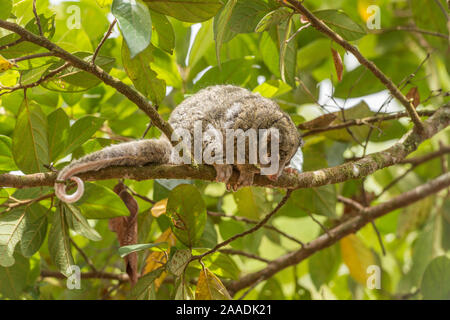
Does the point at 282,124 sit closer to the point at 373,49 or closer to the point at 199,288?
the point at 199,288

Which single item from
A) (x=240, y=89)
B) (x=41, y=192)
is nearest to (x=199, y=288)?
(x=41, y=192)

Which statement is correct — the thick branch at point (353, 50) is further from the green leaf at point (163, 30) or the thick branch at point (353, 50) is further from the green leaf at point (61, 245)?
the green leaf at point (61, 245)

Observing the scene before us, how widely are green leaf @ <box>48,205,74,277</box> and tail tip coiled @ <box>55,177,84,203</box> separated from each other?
440 mm

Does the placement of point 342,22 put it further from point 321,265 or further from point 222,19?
point 321,265

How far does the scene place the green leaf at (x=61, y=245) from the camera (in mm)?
2402

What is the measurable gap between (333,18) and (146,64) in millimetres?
1113

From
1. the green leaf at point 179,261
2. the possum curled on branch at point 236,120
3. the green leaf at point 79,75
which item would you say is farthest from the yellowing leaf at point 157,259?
the green leaf at point 79,75

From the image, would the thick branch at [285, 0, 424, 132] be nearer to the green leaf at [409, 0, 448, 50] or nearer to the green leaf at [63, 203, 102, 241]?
the green leaf at [409, 0, 448, 50]

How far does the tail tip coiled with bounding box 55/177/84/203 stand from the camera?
6.41ft

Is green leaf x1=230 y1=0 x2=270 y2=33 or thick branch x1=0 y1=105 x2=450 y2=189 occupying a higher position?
green leaf x1=230 y1=0 x2=270 y2=33

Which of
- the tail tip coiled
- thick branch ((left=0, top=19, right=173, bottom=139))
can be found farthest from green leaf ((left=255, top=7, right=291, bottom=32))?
the tail tip coiled

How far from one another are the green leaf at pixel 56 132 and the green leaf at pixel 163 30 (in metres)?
0.74

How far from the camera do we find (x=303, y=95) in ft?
12.4

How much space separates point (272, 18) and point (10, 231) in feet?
5.52
